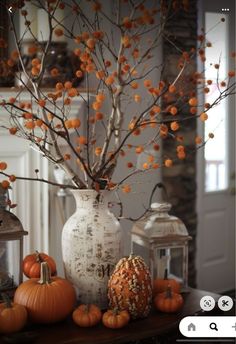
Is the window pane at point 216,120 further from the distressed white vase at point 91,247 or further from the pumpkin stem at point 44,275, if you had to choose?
the pumpkin stem at point 44,275

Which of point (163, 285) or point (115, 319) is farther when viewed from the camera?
point (163, 285)

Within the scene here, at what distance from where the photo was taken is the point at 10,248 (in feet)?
4.82

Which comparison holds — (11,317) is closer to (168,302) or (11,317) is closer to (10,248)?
(10,248)

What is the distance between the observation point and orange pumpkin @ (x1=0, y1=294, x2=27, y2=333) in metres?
1.24

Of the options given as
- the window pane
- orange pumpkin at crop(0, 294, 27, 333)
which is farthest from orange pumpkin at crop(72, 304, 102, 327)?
the window pane

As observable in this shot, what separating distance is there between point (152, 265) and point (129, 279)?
20 cm

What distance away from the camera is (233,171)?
3537 mm

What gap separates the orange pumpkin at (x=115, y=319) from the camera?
1.30m

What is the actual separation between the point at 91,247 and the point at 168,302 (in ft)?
0.78

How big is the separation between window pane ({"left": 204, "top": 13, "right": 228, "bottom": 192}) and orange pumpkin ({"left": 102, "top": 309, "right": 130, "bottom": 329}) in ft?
6.66

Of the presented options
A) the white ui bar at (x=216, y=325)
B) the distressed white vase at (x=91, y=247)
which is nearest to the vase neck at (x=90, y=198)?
the distressed white vase at (x=91, y=247)

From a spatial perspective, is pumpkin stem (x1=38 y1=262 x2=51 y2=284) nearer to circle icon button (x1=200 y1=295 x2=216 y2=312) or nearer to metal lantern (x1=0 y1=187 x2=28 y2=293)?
metal lantern (x1=0 y1=187 x2=28 y2=293)

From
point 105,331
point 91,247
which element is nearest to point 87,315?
point 105,331

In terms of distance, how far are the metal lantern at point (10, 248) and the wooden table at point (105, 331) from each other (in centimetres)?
17
